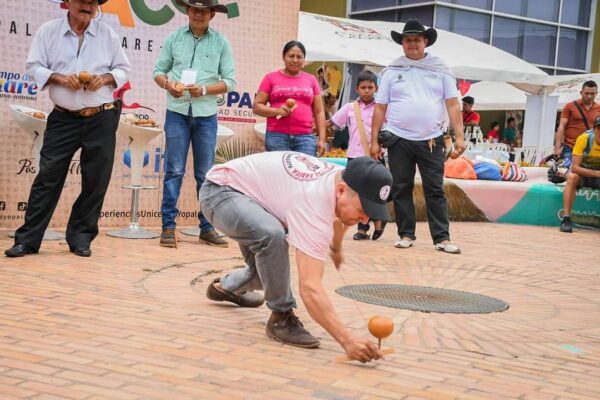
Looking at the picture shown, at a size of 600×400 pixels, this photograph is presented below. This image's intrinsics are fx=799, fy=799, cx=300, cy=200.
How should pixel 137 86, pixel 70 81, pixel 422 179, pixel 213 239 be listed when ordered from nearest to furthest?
1. pixel 70 81
2. pixel 213 239
3. pixel 422 179
4. pixel 137 86

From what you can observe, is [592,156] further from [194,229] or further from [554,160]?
[194,229]

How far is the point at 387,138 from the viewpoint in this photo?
24.2ft

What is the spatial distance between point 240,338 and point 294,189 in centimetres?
76

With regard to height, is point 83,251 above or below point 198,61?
below

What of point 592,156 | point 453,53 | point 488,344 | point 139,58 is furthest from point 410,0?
point 488,344

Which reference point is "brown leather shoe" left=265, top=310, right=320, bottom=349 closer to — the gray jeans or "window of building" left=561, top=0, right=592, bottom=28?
the gray jeans

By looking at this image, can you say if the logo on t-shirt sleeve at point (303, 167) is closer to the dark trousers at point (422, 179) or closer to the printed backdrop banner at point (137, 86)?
the printed backdrop banner at point (137, 86)

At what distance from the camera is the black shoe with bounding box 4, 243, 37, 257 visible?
221 inches

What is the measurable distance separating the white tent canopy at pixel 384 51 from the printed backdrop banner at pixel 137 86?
4873 millimetres

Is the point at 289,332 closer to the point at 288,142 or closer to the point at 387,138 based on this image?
the point at 288,142

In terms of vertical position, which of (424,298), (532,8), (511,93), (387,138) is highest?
(532,8)

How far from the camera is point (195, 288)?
16.2 feet

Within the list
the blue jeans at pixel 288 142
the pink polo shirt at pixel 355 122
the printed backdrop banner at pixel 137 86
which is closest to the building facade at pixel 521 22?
the printed backdrop banner at pixel 137 86

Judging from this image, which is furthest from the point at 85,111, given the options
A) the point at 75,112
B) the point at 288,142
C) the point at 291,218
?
the point at 291,218
